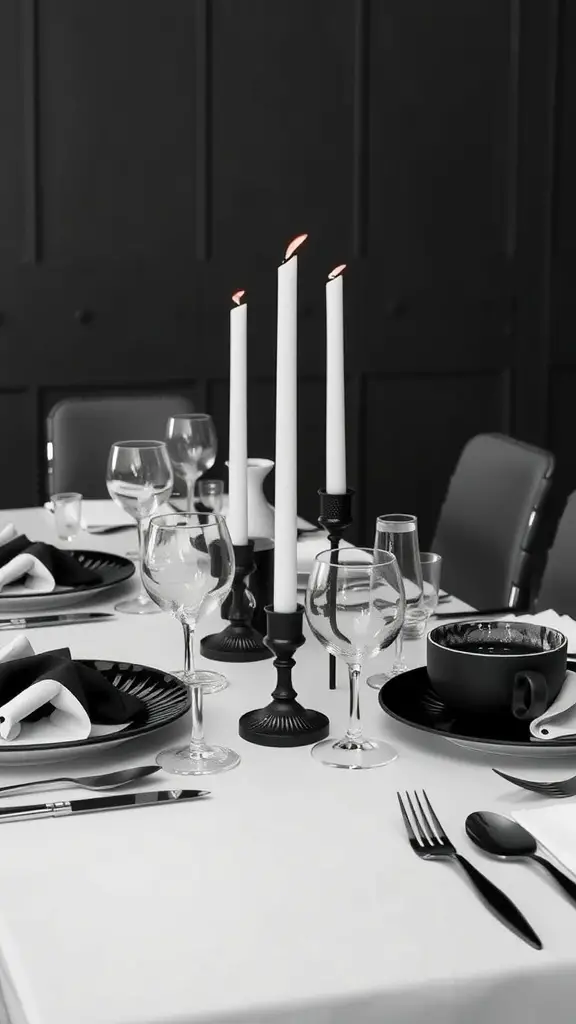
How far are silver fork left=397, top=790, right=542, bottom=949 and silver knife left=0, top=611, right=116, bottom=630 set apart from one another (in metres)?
0.67

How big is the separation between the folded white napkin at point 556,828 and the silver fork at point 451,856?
0.06 m

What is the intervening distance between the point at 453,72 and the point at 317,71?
0.46 meters

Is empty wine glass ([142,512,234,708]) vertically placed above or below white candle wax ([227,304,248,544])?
below

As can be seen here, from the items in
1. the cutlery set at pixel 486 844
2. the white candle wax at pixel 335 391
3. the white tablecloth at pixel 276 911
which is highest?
the white candle wax at pixel 335 391

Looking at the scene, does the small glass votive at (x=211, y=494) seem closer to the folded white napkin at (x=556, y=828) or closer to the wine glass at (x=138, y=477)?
the wine glass at (x=138, y=477)

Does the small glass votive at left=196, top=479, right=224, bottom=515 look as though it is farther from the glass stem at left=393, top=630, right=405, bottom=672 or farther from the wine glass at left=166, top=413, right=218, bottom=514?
the glass stem at left=393, top=630, right=405, bottom=672

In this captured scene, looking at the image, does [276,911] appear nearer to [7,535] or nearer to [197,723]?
[197,723]

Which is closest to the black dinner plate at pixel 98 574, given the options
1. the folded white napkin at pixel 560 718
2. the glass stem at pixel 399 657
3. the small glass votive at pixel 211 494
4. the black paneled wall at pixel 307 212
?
the small glass votive at pixel 211 494

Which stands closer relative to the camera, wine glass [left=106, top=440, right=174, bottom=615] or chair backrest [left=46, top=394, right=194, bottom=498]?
wine glass [left=106, top=440, right=174, bottom=615]

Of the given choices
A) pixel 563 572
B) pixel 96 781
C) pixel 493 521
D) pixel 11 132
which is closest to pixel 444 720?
pixel 96 781

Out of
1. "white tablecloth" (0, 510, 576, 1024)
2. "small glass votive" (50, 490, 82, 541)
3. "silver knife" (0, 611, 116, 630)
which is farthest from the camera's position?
"small glass votive" (50, 490, 82, 541)

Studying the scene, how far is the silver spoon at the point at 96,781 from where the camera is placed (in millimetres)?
1052

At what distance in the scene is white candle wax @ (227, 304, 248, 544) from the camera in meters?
1.36

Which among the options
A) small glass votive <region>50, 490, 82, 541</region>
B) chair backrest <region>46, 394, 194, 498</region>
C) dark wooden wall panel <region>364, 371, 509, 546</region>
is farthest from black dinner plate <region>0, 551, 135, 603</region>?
dark wooden wall panel <region>364, 371, 509, 546</region>
